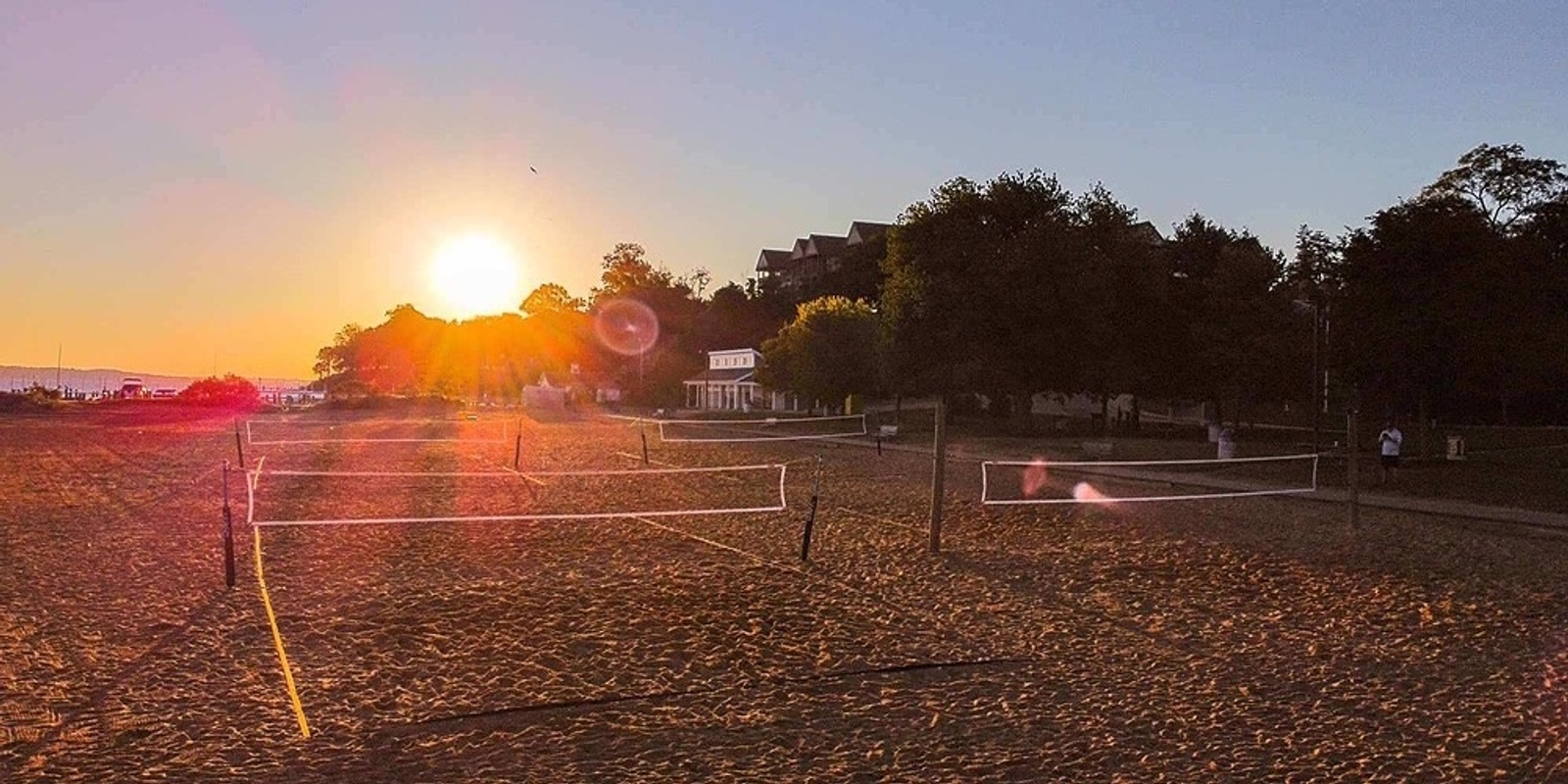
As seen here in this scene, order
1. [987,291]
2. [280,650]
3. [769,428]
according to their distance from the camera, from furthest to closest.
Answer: [769,428], [987,291], [280,650]

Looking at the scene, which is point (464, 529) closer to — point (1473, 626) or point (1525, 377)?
point (1473, 626)

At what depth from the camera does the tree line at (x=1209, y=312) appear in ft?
104

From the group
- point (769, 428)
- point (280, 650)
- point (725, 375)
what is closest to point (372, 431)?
point (769, 428)

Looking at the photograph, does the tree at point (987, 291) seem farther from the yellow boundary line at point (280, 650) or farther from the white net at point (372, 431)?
the yellow boundary line at point (280, 650)

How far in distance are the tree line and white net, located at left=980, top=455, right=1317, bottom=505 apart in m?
3.35

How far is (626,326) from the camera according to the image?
137250 millimetres

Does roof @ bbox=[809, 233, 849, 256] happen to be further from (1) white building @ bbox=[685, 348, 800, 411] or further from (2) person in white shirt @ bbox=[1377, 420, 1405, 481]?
(2) person in white shirt @ bbox=[1377, 420, 1405, 481]

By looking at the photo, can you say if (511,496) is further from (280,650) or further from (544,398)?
(544,398)

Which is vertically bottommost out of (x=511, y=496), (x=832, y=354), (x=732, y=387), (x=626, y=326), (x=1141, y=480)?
(x=511, y=496)

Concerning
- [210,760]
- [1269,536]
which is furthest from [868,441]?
[210,760]

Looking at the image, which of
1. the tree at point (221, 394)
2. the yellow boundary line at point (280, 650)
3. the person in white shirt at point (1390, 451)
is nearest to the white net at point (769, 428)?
the person in white shirt at point (1390, 451)

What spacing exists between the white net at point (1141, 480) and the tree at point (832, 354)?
33580mm

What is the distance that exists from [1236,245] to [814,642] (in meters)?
55.0

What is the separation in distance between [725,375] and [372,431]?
53125 millimetres
